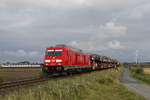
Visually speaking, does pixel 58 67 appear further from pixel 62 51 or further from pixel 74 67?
pixel 74 67

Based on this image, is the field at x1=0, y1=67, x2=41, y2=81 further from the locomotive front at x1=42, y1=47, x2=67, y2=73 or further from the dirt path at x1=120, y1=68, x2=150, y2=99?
the dirt path at x1=120, y1=68, x2=150, y2=99

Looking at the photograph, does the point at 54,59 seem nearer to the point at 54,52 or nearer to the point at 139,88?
the point at 54,52

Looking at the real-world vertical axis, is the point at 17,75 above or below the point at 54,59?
below

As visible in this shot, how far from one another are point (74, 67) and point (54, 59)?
4.55 metres

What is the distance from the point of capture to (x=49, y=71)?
2608cm

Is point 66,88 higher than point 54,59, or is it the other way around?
point 54,59

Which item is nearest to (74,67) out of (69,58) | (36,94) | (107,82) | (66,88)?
(69,58)

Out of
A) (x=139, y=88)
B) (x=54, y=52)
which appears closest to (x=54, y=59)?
(x=54, y=52)

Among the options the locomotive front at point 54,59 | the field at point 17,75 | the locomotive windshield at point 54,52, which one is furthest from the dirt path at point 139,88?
the field at point 17,75

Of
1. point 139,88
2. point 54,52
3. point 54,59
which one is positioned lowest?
point 139,88

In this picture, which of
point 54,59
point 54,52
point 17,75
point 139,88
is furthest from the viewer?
point 17,75

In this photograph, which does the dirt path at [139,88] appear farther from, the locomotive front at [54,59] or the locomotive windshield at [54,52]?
the locomotive windshield at [54,52]

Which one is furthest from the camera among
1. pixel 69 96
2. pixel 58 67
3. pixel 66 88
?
pixel 58 67

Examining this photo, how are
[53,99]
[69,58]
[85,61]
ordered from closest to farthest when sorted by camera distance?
1. [53,99]
2. [69,58]
3. [85,61]
